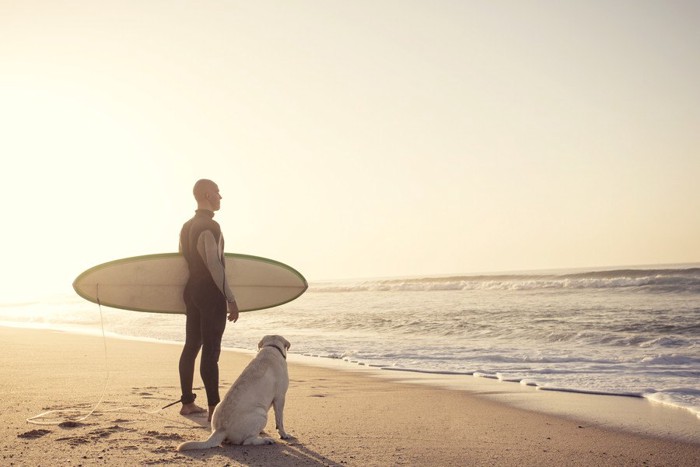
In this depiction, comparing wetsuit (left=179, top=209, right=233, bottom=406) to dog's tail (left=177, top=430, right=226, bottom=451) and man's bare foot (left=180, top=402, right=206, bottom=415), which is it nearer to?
man's bare foot (left=180, top=402, right=206, bottom=415)

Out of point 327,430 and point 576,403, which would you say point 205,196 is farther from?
point 576,403

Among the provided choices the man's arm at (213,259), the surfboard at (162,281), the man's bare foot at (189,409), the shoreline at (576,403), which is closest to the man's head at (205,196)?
the man's arm at (213,259)

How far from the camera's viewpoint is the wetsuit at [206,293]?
4680mm

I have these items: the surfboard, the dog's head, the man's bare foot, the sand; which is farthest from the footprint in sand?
the surfboard

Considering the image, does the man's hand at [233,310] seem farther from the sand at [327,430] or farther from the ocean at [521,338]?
the ocean at [521,338]

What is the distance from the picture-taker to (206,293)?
15.6 ft

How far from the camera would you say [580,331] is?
11.4 meters

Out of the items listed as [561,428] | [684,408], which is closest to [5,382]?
[561,428]

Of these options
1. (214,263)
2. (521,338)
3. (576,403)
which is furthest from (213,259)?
(521,338)

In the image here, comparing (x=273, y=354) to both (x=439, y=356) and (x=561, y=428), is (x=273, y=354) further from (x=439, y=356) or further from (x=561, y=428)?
(x=439, y=356)

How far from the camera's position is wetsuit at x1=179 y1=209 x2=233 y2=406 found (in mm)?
4680

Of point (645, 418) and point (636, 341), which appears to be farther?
point (636, 341)

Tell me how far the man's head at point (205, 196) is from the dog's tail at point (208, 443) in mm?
1827

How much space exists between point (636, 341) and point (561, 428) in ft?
21.0
